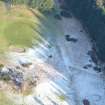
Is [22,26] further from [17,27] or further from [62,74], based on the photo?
[62,74]

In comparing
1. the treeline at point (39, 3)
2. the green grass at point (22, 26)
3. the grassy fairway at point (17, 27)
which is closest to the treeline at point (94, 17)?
the treeline at point (39, 3)

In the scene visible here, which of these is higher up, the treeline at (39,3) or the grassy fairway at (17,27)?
the treeline at (39,3)

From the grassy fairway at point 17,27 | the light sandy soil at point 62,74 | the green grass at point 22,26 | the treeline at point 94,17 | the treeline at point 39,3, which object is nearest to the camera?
the light sandy soil at point 62,74

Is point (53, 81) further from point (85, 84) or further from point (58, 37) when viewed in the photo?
point (58, 37)

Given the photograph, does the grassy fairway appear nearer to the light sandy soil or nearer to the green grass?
the green grass

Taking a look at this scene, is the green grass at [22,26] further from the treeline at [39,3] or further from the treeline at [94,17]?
the treeline at [94,17]

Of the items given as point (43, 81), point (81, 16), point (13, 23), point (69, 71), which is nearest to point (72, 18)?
point (81, 16)

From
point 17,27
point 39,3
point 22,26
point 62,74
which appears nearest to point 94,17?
point 39,3

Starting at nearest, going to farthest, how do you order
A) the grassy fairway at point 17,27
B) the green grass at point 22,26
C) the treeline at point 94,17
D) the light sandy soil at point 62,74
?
the light sandy soil at point 62,74 → the grassy fairway at point 17,27 → the green grass at point 22,26 → the treeline at point 94,17

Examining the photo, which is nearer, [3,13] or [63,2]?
[3,13]
